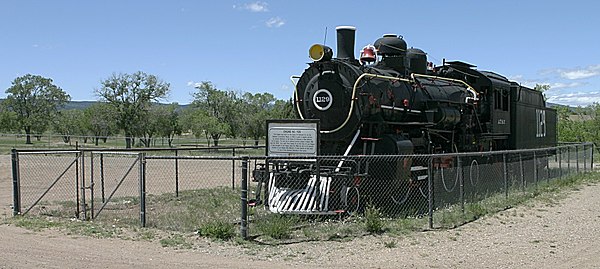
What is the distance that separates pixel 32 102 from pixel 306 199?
69792mm

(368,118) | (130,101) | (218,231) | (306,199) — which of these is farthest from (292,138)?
(130,101)

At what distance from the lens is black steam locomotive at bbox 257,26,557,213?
497 inches

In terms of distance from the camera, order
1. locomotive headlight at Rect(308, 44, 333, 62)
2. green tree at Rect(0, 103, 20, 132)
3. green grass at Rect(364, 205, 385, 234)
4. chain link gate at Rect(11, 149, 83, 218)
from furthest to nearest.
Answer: green tree at Rect(0, 103, 20, 132) → locomotive headlight at Rect(308, 44, 333, 62) → chain link gate at Rect(11, 149, 83, 218) → green grass at Rect(364, 205, 385, 234)

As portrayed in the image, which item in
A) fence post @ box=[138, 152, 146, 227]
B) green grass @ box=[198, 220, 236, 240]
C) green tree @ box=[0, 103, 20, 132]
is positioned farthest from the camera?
green tree @ box=[0, 103, 20, 132]

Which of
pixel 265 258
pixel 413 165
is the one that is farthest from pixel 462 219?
pixel 265 258

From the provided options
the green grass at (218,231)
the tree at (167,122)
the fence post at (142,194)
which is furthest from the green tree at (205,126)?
the green grass at (218,231)

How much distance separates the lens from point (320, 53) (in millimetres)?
13625

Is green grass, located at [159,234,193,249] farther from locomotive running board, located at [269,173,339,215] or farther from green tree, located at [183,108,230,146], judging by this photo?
green tree, located at [183,108,230,146]

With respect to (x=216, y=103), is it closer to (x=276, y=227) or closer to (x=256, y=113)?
(x=256, y=113)

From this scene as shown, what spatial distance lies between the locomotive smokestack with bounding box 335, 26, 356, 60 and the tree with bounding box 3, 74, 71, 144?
64440 millimetres

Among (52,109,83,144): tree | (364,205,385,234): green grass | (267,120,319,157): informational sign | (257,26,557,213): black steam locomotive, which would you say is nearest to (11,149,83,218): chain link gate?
(267,120,319,157): informational sign

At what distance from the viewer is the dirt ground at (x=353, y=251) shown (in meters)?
8.85

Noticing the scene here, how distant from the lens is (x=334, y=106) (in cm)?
1366

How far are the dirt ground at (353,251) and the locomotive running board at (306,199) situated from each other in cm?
182
